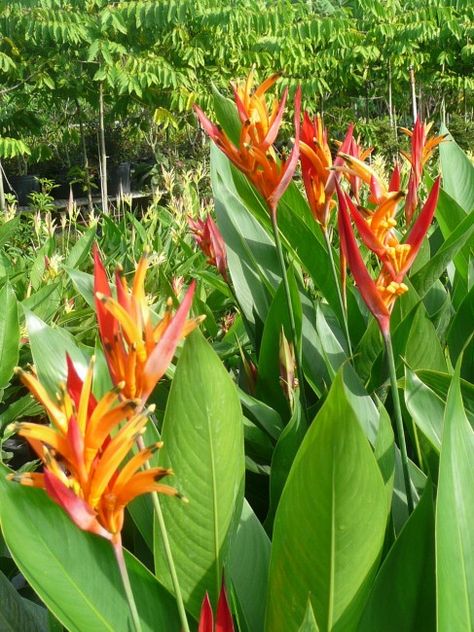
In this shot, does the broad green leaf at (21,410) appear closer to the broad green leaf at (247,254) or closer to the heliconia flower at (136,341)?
the broad green leaf at (247,254)

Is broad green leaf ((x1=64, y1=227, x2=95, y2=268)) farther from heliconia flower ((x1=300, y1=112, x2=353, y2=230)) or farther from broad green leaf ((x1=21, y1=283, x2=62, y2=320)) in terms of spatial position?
heliconia flower ((x1=300, y1=112, x2=353, y2=230))

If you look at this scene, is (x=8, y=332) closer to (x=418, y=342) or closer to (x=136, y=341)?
(x=418, y=342)

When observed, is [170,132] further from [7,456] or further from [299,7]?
[7,456]

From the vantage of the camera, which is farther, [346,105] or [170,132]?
[346,105]

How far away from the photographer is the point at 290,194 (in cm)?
147

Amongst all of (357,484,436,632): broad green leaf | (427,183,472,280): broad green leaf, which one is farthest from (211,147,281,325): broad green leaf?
(357,484,436,632): broad green leaf

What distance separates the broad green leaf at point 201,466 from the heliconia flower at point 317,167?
0.43 m

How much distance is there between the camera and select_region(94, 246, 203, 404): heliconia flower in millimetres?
565

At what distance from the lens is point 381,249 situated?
792 millimetres

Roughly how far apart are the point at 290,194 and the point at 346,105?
1273cm

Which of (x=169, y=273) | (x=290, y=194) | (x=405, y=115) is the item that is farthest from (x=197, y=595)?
(x=405, y=115)

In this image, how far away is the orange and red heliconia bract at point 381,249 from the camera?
0.78 metres

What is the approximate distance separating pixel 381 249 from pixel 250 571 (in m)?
0.36

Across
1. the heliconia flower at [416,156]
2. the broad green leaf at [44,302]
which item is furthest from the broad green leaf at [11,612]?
the broad green leaf at [44,302]
